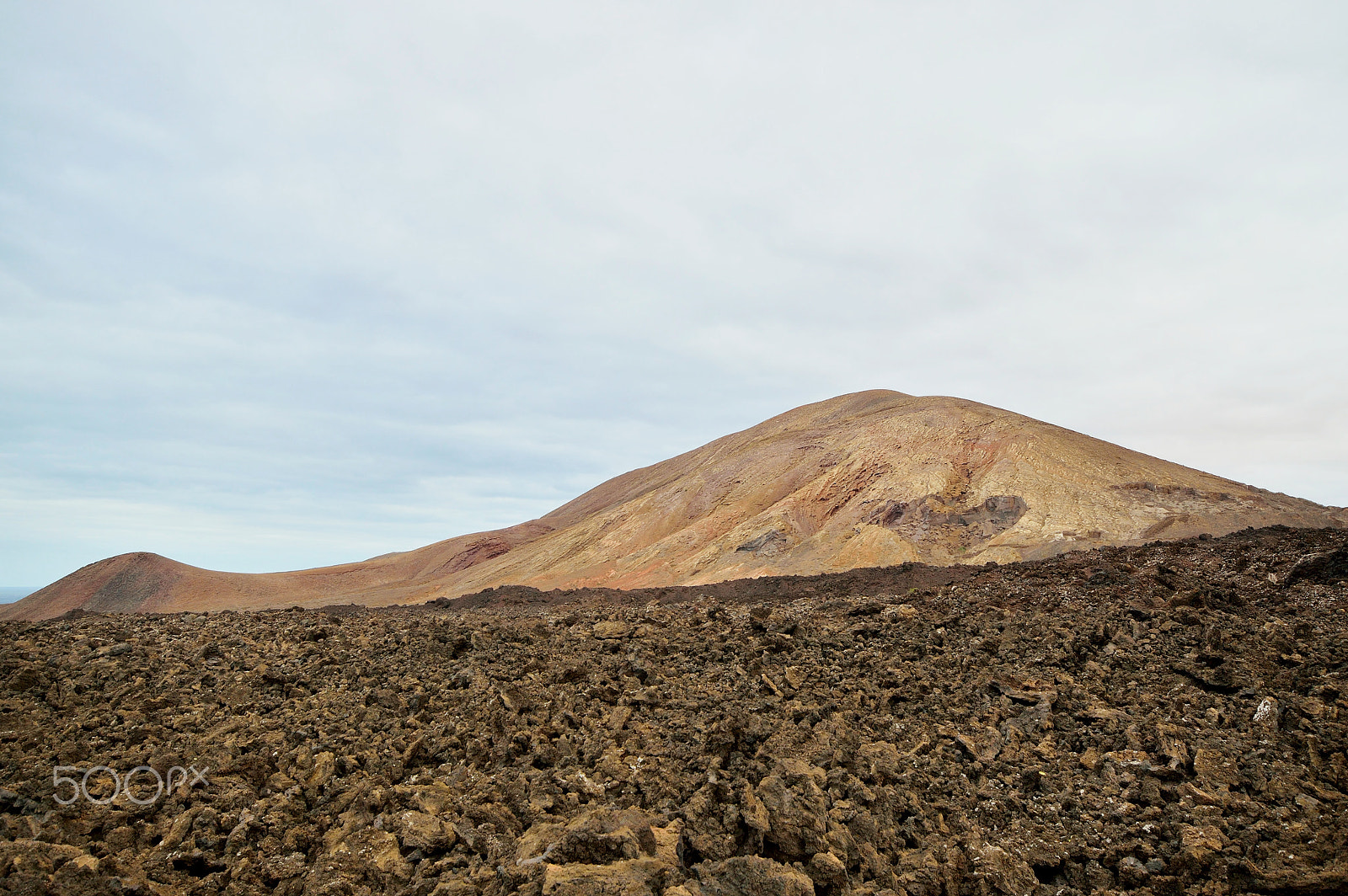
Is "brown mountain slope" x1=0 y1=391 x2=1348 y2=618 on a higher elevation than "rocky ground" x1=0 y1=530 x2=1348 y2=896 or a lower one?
higher

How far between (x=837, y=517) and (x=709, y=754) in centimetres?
3455

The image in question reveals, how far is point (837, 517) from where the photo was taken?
40.4m

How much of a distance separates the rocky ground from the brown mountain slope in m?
24.4

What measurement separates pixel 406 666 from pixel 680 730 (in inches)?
165

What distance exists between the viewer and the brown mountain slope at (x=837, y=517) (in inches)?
1342

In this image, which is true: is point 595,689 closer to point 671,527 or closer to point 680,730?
point 680,730

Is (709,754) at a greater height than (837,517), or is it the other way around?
(837,517)

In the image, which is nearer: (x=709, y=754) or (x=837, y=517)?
Result: (x=709, y=754)

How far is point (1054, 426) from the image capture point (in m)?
45.8

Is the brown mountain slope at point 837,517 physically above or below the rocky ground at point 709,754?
above

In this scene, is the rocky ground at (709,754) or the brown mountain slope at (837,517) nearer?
the rocky ground at (709,754)

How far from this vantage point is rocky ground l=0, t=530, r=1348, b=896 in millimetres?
5406

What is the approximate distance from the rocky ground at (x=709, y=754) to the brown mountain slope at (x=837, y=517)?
962 inches

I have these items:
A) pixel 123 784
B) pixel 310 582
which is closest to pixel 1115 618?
pixel 123 784
